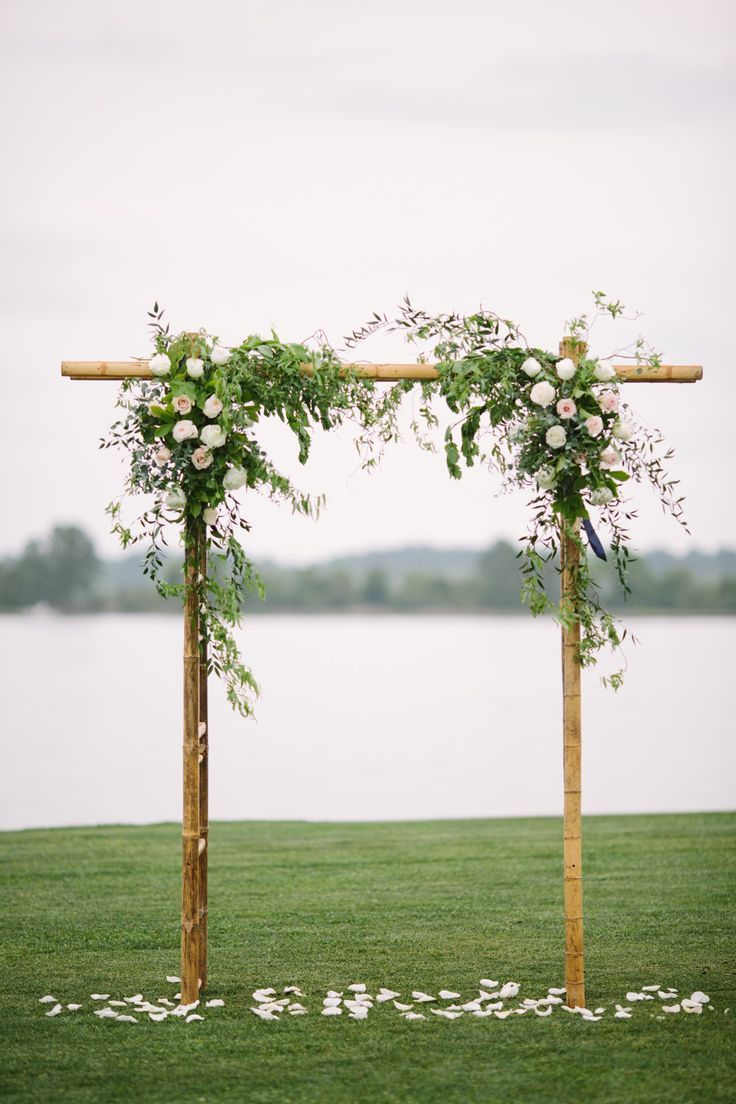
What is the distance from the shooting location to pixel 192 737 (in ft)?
16.6

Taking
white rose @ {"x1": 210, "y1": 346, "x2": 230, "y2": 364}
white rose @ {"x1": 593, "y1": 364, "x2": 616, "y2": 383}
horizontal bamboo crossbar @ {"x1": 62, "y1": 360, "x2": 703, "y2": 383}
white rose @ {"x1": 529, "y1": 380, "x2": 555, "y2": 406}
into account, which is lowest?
white rose @ {"x1": 529, "y1": 380, "x2": 555, "y2": 406}

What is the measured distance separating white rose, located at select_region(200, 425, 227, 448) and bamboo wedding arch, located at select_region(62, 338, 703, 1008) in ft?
1.22

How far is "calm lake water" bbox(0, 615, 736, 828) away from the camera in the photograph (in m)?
13.7

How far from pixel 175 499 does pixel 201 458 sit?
21 centimetres

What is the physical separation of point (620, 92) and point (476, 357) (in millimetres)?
15460

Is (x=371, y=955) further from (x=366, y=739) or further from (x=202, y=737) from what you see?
(x=366, y=739)

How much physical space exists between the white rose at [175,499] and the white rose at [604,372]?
1840 mm

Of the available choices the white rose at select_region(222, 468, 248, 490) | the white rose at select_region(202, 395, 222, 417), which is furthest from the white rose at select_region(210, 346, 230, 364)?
the white rose at select_region(222, 468, 248, 490)

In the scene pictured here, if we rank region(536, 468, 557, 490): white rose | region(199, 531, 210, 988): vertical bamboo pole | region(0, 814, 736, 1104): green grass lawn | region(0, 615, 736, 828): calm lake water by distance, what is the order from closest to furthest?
region(0, 814, 736, 1104): green grass lawn < region(536, 468, 557, 490): white rose < region(199, 531, 210, 988): vertical bamboo pole < region(0, 615, 736, 828): calm lake water

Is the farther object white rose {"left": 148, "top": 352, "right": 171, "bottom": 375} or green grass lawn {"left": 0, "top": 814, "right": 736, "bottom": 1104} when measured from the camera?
white rose {"left": 148, "top": 352, "right": 171, "bottom": 375}

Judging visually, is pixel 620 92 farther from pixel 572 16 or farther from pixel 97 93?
pixel 97 93

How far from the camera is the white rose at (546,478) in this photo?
16.2 feet

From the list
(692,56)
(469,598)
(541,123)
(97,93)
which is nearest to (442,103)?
(541,123)

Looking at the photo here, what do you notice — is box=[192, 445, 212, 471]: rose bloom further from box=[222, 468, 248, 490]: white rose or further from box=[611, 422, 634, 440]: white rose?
box=[611, 422, 634, 440]: white rose
